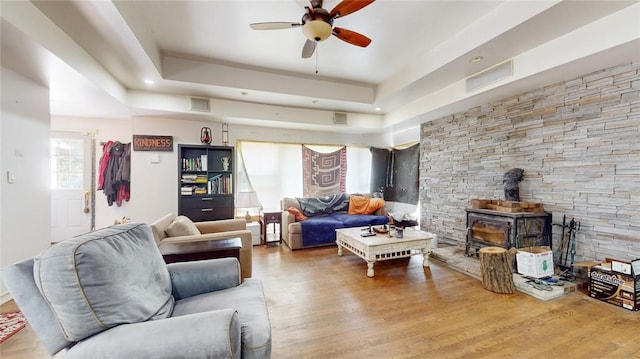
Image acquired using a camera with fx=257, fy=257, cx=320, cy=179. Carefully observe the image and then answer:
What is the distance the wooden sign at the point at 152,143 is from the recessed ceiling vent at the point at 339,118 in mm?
3112

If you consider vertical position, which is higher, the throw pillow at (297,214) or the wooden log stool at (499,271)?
the throw pillow at (297,214)

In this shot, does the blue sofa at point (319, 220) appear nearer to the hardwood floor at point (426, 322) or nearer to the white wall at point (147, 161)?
the hardwood floor at point (426, 322)

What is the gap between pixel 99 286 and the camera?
1112mm

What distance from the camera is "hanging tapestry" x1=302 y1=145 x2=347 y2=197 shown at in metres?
5.73

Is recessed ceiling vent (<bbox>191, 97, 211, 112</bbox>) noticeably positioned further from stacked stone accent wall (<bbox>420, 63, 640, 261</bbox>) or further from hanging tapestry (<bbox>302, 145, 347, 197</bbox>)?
stacked stone accent wall (<bbox>420, 63, 640, 261</bbox>)

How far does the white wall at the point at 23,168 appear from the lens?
251cm

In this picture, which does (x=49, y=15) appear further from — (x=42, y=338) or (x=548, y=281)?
(x=548, y=281)

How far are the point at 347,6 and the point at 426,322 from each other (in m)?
2.68

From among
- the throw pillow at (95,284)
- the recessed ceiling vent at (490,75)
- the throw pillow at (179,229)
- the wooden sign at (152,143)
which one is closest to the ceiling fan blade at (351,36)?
the recessed ceiling vent at (490,75)

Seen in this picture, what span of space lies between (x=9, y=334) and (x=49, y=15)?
265cm

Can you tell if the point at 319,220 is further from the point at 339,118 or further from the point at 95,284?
the point at 95,284

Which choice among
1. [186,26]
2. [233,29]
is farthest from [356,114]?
[186,26]

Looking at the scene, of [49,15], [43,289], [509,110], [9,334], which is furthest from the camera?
[509,110]

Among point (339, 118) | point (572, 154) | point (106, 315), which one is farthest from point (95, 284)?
Answer: point (339, 118)
